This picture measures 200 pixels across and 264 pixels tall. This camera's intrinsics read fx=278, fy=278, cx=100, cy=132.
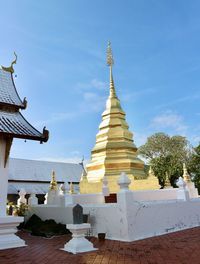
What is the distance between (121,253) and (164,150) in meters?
29.3

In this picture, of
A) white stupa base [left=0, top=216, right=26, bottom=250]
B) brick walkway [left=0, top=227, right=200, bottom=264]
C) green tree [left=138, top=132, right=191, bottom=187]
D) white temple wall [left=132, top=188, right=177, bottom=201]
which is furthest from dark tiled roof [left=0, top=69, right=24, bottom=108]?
green tree [left=138, top=132, right=191, bottom=187]

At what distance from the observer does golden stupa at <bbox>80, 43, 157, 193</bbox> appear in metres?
14.3

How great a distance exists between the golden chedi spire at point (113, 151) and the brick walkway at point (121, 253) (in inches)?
228

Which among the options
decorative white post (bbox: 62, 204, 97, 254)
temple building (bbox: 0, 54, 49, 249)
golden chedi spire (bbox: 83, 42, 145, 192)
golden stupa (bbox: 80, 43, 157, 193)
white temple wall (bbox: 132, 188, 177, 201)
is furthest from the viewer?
golden chedi spire (bbox: 83, 42, 145, 192)

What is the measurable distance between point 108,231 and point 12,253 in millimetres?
3038

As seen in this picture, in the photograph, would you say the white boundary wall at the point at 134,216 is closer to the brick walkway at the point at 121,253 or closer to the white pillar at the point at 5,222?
the brick walkway at the point at 121,253

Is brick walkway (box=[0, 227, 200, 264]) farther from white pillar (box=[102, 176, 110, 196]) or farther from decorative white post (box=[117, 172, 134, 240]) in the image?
white pillar (box=[102, 176, 110, 196])

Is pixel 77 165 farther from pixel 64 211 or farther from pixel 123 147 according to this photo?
pixel 64 211

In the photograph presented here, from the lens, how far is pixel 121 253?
256 inches

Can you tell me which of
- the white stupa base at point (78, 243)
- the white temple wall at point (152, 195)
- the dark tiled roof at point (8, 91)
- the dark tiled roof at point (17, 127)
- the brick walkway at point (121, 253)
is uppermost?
the dark tiled roof at point (8, 91)

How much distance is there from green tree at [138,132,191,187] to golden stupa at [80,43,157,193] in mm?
16189

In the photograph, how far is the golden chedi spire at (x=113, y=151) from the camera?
14625 mm

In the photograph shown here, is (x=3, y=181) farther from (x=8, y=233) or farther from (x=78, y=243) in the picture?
(x=78, y=243)

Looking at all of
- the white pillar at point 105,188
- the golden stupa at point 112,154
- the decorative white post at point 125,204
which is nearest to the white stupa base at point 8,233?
the decorative white post at point 125,204
